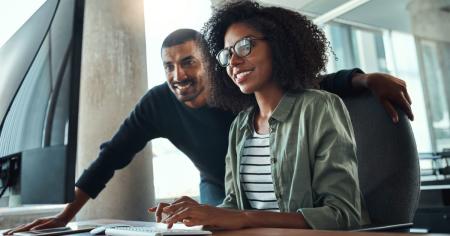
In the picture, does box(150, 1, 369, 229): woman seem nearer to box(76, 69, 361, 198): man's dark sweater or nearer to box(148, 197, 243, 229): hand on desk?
box(148, 197, 243, 229): hand on desk

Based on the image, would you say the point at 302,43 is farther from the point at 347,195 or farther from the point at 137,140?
the point at 137,140

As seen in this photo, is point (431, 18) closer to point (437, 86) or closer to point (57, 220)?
point (437, 86)

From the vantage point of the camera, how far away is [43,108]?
800 mm

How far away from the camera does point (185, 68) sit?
1.84 metres

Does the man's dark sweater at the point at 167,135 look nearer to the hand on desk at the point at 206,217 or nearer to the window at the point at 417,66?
the hand on desk at the point at 206,217

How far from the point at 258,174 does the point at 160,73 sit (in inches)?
44.0

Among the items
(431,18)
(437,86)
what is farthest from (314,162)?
(431,18)

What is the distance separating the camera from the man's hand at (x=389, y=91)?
1140mm

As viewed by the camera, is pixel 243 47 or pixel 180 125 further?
pixel 180 125

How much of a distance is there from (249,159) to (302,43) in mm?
415

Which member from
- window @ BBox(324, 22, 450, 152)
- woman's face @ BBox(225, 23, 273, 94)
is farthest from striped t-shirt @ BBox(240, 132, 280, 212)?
window @ BBox(324, 22, 450, 152)

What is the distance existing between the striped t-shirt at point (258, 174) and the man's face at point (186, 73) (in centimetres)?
58

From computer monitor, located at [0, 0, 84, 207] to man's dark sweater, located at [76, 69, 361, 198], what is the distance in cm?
68

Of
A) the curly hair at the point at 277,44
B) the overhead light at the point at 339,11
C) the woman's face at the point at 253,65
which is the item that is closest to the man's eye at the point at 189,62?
the curly hair at the point at 277,44
